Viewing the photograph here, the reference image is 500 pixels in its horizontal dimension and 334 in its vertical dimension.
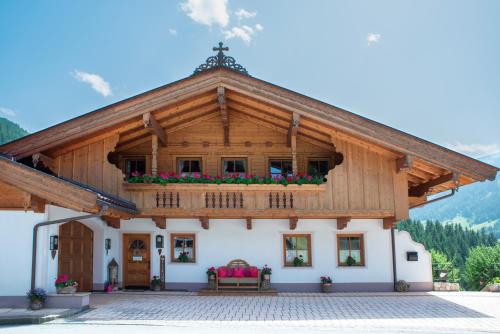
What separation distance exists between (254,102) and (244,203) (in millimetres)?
3046

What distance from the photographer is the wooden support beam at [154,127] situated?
14.7m

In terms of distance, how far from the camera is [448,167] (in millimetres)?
14266

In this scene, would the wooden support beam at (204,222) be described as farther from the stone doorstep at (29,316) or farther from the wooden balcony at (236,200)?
the stone doorstep at (29,316)

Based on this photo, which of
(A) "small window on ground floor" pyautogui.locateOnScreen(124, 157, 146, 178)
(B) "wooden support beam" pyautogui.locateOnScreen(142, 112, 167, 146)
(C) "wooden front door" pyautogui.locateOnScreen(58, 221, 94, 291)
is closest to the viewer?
(C) "wooden front door" pyautogui.locateOnScreen(58, 221, 94, 291)

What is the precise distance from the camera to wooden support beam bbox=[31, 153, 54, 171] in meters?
14.4

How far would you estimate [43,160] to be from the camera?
1478 centimetres

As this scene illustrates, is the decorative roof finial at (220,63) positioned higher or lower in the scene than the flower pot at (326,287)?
higher

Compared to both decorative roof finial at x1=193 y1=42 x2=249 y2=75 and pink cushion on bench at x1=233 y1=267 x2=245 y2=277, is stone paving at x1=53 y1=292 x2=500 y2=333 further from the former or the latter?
decorative roof finial at x1=193 y1=42 x2=249 y2=75

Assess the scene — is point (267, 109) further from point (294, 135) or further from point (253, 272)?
point (253, 272)

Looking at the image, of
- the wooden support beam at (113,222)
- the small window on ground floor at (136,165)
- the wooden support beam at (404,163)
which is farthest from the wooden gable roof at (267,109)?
the wooden support beam at (113,222)

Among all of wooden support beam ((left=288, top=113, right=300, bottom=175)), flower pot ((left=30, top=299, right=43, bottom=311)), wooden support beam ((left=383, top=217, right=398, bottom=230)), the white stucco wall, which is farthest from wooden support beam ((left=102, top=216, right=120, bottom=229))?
wooden support beam ((left=383, top=217, right=398, bottom=230))

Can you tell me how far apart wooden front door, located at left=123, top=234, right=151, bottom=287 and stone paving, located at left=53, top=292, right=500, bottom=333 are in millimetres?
1517

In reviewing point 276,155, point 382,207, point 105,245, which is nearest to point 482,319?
point 382,207

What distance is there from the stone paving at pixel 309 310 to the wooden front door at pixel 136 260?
1.52 m
